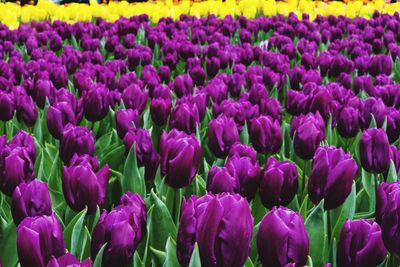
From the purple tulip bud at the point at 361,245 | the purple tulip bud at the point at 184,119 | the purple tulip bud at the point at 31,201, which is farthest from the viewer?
the purple tulip bud at the point at 184,119

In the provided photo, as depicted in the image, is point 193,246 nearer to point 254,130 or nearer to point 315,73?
point 254,130

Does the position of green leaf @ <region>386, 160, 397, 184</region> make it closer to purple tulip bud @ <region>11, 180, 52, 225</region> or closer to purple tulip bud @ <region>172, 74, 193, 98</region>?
purple tulip bud @ <region>11, 180, 52, 225</region>

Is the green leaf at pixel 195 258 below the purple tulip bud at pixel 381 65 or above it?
above

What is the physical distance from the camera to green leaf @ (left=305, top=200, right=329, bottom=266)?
75.7 inches

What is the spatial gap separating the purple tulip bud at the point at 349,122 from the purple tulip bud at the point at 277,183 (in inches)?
35.6

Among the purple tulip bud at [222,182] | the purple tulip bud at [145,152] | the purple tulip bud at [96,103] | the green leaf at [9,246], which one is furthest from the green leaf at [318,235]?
the purple tulip bud at [96,103]

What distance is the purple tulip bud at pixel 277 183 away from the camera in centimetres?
198

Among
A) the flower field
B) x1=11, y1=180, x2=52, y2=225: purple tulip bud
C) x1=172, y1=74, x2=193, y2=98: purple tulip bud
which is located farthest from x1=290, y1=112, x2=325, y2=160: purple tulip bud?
x1=172, y1=74, x2=193, y2=98: purple tulip bud

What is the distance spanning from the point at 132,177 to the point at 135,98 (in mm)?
1026

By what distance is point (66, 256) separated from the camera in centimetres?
137

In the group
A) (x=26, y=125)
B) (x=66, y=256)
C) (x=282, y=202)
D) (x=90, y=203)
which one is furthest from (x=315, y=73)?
(x=66, y=256)

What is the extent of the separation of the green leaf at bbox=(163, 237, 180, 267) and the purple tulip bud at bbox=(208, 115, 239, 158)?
82 centimetres

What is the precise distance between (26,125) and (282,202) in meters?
1.58

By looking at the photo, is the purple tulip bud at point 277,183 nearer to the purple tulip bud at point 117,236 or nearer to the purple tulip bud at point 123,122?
the purple tulip bud at point 117,236
